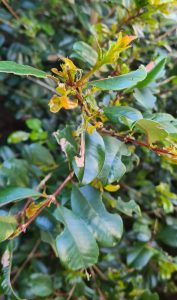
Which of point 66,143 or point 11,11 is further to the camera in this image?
point 11,11

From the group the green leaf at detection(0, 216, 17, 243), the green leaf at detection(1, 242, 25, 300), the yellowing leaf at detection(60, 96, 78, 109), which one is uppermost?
the yellowing leaf at detection(60, 96, 78, 109)

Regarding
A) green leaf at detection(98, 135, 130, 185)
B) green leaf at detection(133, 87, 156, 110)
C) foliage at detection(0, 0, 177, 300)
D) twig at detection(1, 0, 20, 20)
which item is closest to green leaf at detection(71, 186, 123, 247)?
foliage at detection(0, 0, 177, 300)

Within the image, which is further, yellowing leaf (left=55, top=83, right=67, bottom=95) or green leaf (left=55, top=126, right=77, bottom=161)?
green leaf (left=55, top=126, right=77, bottom=161)

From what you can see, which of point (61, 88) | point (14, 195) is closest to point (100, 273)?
point (14, 195)

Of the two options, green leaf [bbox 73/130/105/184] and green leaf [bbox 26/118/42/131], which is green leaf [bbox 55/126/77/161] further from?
green leaf [bbox 26/118/42/131]

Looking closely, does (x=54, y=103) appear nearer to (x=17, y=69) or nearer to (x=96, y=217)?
(x=17, y=69)

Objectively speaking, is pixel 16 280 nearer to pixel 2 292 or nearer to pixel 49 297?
pixel 49 297
